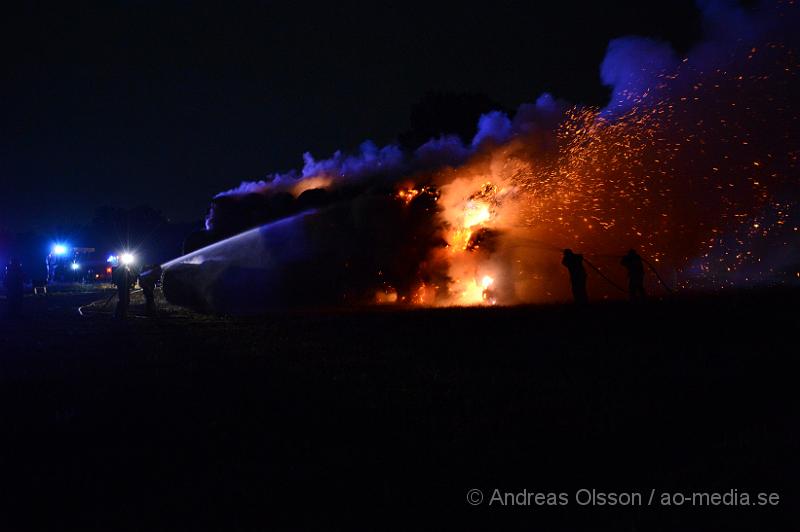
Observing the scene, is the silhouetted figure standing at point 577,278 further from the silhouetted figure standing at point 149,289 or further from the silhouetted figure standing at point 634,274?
the silhouetted figure standing at point 149,289

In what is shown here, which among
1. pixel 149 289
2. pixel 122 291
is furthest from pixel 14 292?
pixel 149 289

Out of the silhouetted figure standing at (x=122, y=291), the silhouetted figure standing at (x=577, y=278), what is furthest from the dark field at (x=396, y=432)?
the silhouetted figure standing at (x=122, y=291)

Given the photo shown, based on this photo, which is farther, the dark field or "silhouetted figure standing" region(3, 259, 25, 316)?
"silhouetted figure standing" region(3, 259, 25, 316)

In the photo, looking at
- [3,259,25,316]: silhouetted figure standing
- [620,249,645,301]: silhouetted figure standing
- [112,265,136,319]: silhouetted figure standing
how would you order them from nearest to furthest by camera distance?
[620,249,645,301]: silhouetted figure standing < [112,265,136,319]: silhouetted figure standing < [3,259,25,316]: silhouetted figure standing

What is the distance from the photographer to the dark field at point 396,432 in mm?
4062

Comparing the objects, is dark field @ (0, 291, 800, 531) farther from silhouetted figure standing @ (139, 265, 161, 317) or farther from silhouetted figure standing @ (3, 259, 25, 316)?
silhouetted figure standing @ (3, 259, 25, 316)

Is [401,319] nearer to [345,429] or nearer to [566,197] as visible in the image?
[345,429]

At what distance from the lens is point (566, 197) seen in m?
23.9

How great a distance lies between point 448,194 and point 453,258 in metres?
2.84

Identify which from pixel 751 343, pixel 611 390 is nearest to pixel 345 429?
pixel 611 390

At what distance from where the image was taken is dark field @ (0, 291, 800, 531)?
4.06 m

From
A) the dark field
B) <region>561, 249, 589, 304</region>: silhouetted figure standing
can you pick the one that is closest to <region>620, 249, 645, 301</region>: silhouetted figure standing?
<region>561, 249, 589, 304</region>: silhouetted figure standing

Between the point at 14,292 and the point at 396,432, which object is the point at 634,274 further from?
the point at 14,292

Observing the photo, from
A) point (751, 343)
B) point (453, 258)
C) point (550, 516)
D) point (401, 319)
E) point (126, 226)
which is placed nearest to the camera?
point (550, 516)
